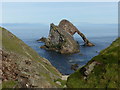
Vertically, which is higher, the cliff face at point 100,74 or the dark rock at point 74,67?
the cliff face at point 100,74

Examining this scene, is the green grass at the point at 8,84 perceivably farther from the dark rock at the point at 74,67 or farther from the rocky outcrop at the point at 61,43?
the rocky outcrop at the point at 61,43

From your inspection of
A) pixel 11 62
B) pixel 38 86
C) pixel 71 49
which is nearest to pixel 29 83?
pixel 38 86

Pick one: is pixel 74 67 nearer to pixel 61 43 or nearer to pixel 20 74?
pixel 61 43

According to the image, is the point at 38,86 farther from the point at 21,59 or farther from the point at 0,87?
the point at 21,59

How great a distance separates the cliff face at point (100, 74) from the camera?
98.4ft

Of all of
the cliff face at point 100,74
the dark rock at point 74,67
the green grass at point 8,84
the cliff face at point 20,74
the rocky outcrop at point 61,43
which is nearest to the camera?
the cliff face at point 20,74

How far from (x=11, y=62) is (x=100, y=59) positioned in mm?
17472

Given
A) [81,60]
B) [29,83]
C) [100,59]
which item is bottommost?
[81,60]

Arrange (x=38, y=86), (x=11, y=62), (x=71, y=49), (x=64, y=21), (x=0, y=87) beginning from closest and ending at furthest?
(x=38, y=86)
(x=0, y=87)
(x=11, y=62)
(x=71, y=49)
(x=64, y=21)

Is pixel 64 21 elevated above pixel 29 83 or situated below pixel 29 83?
above

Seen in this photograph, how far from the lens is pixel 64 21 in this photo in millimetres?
179500

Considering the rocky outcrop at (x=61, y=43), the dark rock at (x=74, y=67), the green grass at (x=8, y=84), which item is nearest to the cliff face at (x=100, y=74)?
the green grass at (x=8, y=84)

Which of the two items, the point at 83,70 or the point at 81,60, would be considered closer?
the point at 83,70

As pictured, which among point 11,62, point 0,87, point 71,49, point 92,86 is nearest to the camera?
point 92,86
